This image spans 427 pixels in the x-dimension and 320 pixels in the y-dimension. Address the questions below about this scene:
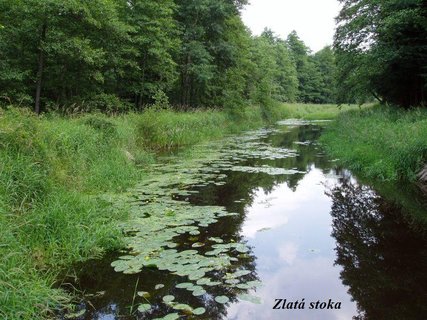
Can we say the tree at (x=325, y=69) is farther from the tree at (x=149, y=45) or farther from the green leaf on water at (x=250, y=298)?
the green leaf on water at (x=250, y=298)

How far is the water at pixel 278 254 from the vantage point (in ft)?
12.8

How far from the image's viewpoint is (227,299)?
3936 millimetres

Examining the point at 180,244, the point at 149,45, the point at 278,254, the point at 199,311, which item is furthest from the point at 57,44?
the point at 199,311

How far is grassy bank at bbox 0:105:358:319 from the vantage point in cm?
373

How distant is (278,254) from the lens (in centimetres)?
540

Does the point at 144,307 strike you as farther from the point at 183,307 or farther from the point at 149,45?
the point at 149,45

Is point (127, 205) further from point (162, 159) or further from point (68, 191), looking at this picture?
point (162, 159)

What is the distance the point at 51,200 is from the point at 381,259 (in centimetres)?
505

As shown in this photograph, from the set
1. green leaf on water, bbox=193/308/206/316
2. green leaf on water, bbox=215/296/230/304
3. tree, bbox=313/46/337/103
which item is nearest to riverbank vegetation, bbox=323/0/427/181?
green leaf on water, bbox=215/296/230/304

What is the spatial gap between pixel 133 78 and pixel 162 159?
39.1 feet

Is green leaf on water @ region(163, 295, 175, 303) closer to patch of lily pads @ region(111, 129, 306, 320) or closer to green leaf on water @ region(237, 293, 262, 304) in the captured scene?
patch of lily pads @ region(111, 129, 306, 320)

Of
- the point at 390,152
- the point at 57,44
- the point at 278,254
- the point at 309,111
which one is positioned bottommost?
the point at 278,254

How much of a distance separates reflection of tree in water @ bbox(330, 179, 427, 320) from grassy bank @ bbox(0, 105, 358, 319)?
11.2 ft

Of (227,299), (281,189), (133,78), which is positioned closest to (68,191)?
(227,299)
